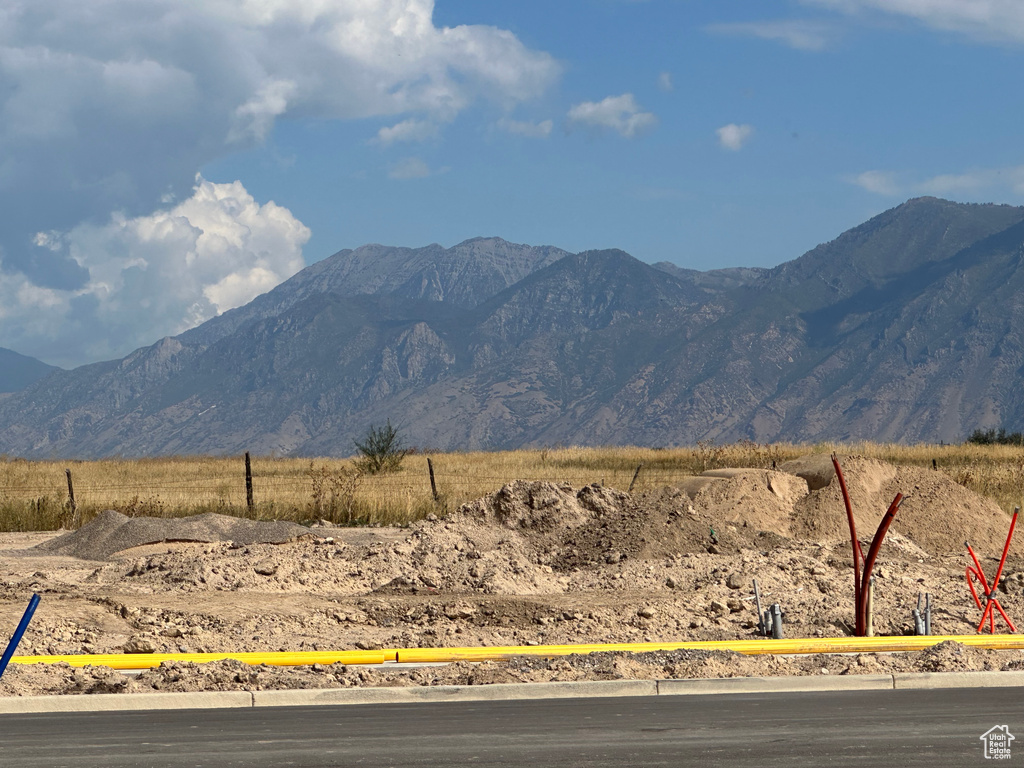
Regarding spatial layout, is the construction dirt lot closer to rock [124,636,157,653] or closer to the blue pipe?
rock [124,636,157,653]

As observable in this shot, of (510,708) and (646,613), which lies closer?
(510,708)

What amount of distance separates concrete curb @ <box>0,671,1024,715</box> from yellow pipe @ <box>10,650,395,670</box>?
1216 mm

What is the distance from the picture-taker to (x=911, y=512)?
784 inches

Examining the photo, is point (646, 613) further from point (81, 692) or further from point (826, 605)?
point (81, 692)

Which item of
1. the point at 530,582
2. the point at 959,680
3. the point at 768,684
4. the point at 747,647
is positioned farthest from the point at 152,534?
the point at 959,680

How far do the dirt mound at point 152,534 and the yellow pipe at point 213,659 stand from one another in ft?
26.3

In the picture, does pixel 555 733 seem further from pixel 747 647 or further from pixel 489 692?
pixel 747 647

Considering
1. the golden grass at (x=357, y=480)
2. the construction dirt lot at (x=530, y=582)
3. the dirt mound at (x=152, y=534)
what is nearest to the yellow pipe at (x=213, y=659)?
the construction dirt lot at (x=530, y=582)

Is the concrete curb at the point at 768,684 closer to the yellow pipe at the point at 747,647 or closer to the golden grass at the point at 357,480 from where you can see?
the yellow pipe at the point at 747,647

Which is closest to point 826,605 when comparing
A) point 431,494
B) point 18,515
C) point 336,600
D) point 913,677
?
point 913,677

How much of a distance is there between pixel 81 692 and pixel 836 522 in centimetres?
1352

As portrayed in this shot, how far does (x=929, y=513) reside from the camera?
1988 cm

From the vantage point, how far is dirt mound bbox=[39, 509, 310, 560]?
18.9m

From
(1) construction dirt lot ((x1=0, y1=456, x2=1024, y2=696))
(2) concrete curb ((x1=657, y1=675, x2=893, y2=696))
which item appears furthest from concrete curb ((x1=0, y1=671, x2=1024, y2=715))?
(1) construction dirt lot ((x1=0, y1=456, x2=1024, y2=696))
